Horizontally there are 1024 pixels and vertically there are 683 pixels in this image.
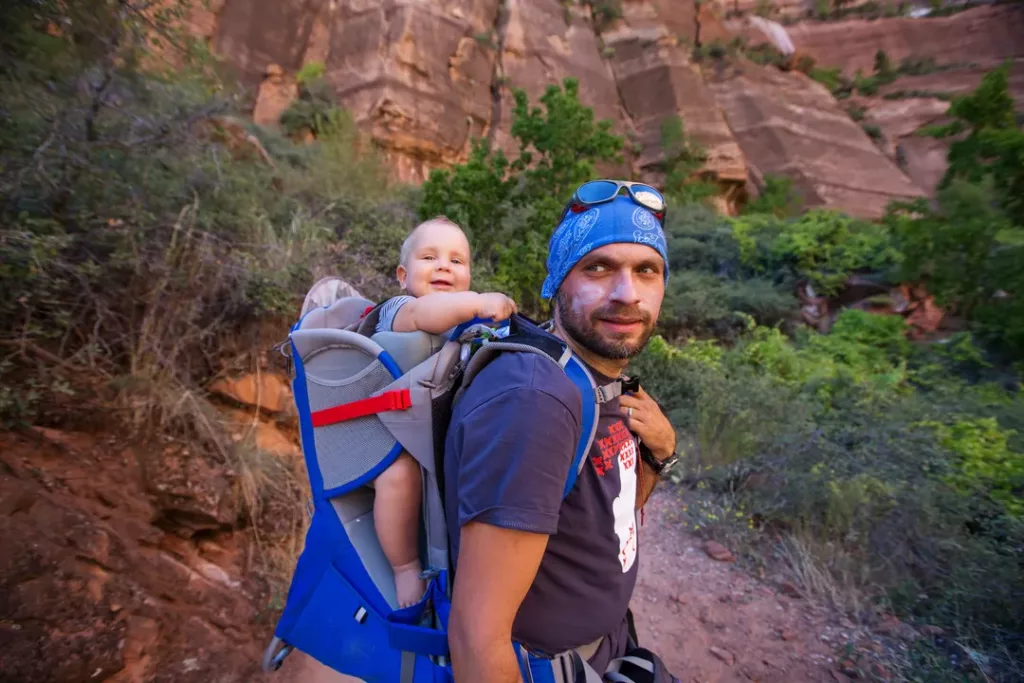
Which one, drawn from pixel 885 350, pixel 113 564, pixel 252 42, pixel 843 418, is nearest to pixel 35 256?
pixel 113 564

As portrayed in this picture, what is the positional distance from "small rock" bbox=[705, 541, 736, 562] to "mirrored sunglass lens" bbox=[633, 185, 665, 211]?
10.5 feet

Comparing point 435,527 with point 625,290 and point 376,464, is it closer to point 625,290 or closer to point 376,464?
point 376,464

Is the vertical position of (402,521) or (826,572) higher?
(402,521)

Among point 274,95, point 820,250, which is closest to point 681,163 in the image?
point 820,250

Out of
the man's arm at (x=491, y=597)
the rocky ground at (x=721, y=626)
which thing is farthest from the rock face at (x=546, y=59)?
the man's arm at (x=491, y=597)

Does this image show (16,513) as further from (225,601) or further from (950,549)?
(950,549)

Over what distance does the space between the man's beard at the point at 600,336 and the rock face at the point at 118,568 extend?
2.44 metres

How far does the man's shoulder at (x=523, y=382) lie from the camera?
94 centimetres

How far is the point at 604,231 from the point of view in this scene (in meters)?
1.24

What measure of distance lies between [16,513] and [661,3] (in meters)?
31.3

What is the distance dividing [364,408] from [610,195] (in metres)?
0.85

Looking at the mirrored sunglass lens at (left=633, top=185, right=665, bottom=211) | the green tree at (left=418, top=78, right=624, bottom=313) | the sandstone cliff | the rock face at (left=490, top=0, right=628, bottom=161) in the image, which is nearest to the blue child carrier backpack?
the mirrored sunglass lens at (left=633, top=185, right=665, bottom=211)

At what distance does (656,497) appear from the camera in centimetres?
439

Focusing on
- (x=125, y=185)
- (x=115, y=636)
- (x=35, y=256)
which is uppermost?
(x=125, y=185)
